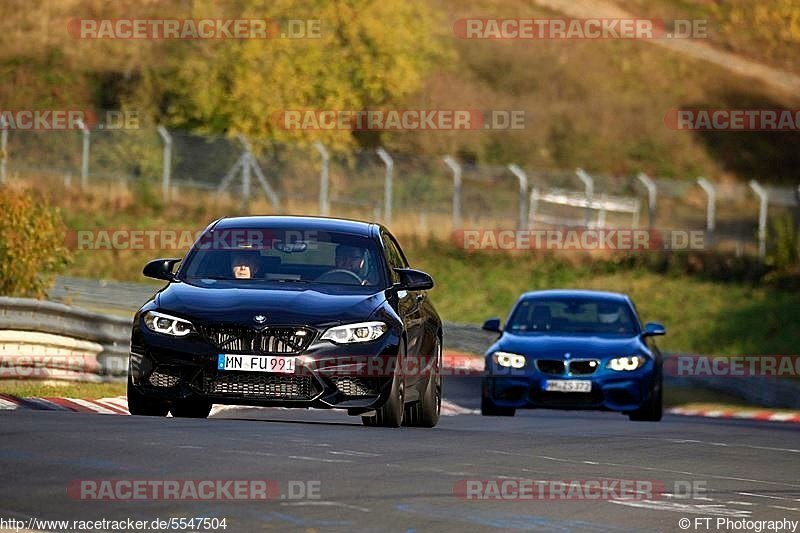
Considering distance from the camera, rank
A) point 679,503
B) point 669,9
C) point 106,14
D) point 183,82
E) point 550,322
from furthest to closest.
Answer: point 669,9 < point 106,14 < point 183,82 < point 550,322 < point 679,503

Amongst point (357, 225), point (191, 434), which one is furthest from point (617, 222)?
point (191, 434)

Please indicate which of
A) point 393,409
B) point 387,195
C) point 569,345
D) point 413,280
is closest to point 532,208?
point 387,195

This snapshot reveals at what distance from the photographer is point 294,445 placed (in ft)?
38.9

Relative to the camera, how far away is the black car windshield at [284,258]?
578 inches

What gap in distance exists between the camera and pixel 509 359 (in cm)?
2072

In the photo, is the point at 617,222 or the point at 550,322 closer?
the point at 550,322

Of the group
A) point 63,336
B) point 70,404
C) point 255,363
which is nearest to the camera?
point 255,363

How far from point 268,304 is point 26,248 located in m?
11.2

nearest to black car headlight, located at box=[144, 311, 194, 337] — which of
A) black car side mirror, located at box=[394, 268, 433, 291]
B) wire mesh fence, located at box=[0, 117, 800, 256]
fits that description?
black car side mirror, located at box=[394, 268, 433, 291]

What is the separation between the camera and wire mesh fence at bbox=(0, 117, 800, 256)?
4612cm

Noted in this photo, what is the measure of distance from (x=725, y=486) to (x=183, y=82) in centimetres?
4736

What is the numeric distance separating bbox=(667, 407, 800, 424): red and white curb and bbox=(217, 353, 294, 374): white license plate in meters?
12.0

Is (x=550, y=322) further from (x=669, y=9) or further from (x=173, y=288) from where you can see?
(x=669, y=9)

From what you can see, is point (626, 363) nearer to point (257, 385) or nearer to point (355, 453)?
point (257, 385)
